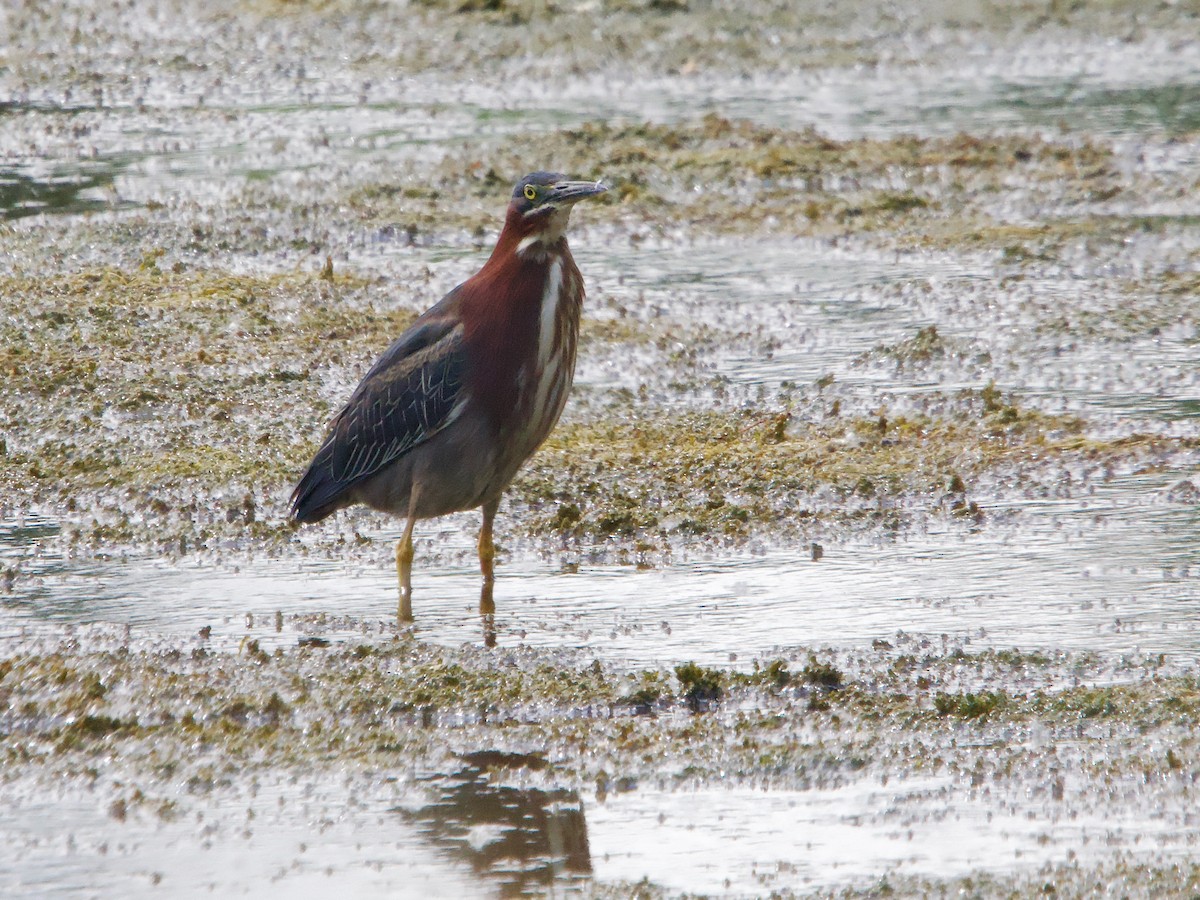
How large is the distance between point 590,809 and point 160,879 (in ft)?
3.79

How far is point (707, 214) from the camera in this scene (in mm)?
13352

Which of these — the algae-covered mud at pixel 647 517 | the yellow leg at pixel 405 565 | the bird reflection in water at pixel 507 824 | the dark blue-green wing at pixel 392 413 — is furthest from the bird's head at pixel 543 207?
the bird reflection in water at pixel 507 824

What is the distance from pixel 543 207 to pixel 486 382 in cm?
70

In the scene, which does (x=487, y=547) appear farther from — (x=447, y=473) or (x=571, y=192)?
(x=571, y=192)

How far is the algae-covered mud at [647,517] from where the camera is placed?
512 cm

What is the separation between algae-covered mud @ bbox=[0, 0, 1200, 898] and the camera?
5117 mm

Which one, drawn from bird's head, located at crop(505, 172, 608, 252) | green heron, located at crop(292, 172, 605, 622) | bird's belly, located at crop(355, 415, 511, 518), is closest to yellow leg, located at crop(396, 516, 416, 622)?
green heron, located at crop(292, 172, 605, 622)

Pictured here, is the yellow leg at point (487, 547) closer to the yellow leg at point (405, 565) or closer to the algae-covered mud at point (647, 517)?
the algae-covered mud at point (647, 517)

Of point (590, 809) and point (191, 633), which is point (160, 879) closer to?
point (590, 809)

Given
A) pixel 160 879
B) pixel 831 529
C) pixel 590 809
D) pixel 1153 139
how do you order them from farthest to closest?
pixel 1153 139 → pixel 831 529 → pixel 590 809 → pixel 160 879

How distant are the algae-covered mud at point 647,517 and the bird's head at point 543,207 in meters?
1.29

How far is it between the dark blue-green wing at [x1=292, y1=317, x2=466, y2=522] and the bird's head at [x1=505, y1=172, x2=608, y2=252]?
18.3 inches

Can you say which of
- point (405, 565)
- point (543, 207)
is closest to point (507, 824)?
point (405, 565)

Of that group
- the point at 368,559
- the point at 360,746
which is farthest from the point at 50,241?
the point at 360,746
